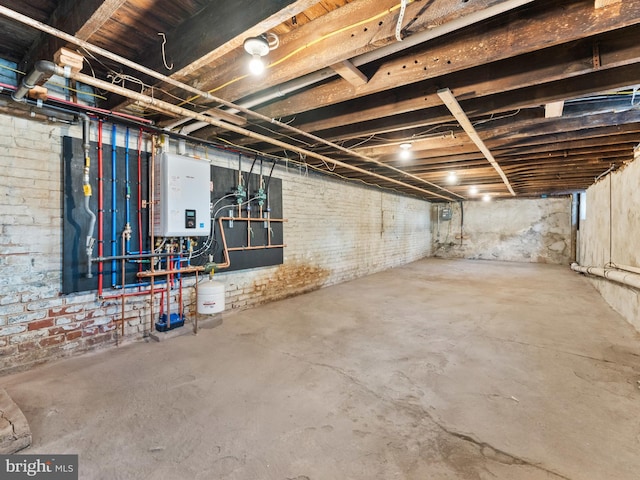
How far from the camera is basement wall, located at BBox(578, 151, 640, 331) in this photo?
356 centimetres

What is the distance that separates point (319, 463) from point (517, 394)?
5.03 ft

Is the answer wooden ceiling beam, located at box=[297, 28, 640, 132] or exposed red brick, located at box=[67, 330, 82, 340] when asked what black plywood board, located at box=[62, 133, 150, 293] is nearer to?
exposed red brick, located at box=[67, 330, 82, 340]

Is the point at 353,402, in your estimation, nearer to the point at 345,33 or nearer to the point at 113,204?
the point at 345,33

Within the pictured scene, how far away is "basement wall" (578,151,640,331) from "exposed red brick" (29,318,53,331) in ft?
19.6

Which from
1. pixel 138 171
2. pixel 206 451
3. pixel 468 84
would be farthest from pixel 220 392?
pixel 468 84

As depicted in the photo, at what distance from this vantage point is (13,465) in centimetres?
144

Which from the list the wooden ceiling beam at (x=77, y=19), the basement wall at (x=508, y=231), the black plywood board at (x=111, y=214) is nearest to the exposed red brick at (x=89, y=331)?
the black plywood board at (x=111, y=214)

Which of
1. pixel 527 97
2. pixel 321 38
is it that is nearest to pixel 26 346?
pixel 321 38

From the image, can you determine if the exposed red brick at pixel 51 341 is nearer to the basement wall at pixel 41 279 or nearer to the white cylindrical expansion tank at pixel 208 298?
the basement wall at pixel 41 279

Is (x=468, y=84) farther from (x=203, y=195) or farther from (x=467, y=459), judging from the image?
(x=203, y=195)

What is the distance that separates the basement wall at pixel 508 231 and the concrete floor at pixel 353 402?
702 cm

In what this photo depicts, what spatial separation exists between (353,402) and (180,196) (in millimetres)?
2492

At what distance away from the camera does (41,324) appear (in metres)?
2.48

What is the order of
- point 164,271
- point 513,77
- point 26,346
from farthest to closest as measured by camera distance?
1. point 164,271
2. point 26,346
3. point 513,77
